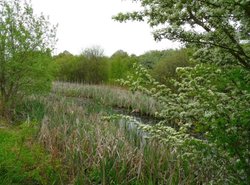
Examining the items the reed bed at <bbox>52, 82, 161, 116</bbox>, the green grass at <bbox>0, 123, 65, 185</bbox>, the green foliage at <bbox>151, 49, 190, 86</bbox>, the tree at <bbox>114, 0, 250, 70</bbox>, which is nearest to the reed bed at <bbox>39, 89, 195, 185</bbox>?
the green grass at <bbox>0, 123, 65, 185</bbox>

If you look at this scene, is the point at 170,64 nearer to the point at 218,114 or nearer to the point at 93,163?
the point at 93,163

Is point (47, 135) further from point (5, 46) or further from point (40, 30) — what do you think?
point (40, 30)

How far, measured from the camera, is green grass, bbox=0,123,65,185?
420cm

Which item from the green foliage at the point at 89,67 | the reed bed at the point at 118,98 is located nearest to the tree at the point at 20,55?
the reed bed at the point at 118,98

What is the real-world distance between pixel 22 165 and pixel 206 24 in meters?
3.02

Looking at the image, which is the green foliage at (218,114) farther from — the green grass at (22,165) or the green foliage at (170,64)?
the green foliage at (170,64)

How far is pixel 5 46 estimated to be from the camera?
9.95m

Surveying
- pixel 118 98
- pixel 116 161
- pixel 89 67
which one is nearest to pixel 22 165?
pixel 116 161

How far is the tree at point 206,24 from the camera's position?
2854 millimetres

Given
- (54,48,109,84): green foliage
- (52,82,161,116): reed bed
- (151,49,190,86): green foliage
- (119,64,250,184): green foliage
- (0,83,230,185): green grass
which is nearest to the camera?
(119,64,250,184): green foliage

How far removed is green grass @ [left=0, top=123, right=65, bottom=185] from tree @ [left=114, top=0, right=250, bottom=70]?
210 cm

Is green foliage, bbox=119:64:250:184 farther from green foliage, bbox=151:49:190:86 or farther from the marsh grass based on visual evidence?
green foliage, bbox=151:49:190:86

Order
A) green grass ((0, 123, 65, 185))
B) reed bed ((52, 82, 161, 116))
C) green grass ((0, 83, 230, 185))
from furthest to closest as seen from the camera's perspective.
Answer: reed bed ((52, 82, 161, 116))
green grass ((0, 83, 230, 185))
green grass ((0, 123, 65, 185))

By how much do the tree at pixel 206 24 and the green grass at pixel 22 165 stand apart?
2101mm
